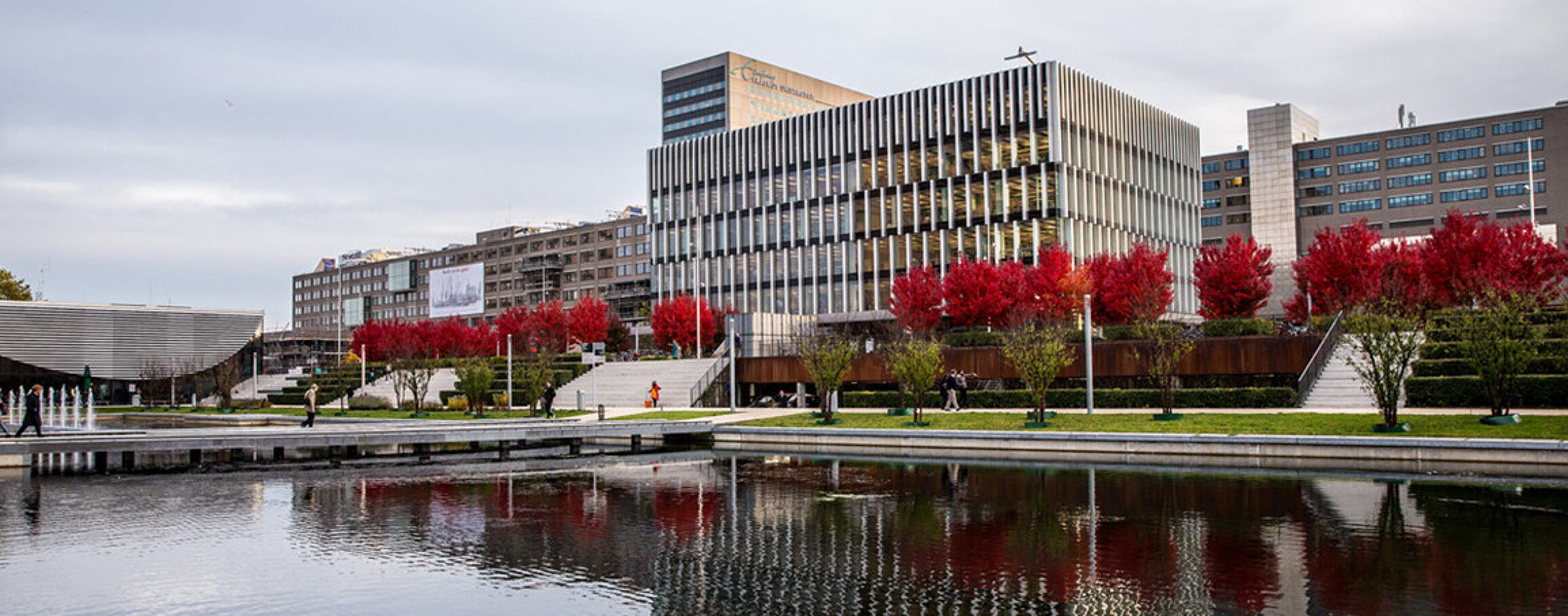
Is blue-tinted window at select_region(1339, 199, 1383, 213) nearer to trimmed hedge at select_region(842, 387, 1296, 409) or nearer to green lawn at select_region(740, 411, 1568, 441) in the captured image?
trimmed hedge at select_region(842, 387, 1296, 409)

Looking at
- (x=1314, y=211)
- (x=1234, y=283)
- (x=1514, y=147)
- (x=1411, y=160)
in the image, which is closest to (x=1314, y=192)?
(x=1314, y=211)

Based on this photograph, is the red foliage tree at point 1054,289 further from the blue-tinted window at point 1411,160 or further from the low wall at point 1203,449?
the blue-tinted window at point 1411,160

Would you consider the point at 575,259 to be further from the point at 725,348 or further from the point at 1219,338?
the point at 1219,338

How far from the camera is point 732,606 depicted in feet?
38.8

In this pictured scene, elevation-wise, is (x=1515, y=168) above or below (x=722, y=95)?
below

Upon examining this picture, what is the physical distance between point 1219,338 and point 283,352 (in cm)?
13372

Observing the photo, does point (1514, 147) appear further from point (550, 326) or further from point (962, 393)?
point (962, 393)

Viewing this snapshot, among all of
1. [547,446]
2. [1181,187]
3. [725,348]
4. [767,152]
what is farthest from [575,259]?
[547,446]

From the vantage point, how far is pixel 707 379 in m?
52.8

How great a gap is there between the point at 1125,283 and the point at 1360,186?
78.8m

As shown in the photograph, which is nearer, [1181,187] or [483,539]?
[483,539]

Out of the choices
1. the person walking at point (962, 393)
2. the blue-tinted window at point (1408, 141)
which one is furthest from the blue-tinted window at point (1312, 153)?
the person walking at point (962, 393)

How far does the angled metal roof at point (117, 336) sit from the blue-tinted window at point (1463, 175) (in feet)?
366

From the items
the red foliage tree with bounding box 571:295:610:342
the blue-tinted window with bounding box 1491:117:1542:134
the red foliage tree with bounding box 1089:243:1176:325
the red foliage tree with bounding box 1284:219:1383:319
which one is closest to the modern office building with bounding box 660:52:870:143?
the red foliage tree with bounding box 571:295:610:342
